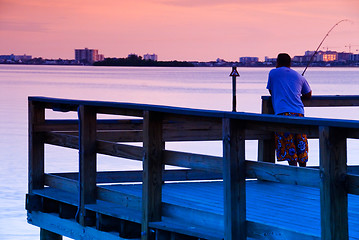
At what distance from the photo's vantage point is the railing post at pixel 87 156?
7.65 m

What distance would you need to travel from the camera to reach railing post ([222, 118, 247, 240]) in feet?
19.0

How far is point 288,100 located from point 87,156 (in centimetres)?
247

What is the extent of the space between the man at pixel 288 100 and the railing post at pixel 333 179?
13.2 feet

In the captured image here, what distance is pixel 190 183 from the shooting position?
361 inches

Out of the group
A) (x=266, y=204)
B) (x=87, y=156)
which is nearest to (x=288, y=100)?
(x=266, y=204)

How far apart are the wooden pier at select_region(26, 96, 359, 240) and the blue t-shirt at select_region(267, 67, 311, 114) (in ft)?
1.13

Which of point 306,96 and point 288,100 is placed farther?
point 306,96

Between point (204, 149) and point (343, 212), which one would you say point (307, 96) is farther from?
point (204, 149)

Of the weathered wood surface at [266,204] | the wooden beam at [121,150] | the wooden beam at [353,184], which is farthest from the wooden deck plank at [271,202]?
the wooden beam at [353,184]

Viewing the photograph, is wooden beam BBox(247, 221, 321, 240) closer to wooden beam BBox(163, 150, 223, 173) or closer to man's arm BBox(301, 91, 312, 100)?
wooden beam BBox(163, 150, 223, 173)

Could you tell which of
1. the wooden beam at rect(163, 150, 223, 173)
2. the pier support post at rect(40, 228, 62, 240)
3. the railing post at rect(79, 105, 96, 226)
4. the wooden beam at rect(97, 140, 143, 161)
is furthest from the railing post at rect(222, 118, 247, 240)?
the pier support post at rect(40, 228, 62, 240)

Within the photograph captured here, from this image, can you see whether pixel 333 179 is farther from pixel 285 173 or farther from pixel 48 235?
pixel 48 235

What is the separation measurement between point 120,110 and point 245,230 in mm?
1874

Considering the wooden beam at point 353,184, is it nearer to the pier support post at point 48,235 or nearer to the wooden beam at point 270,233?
the wooden beam at point 270,233
